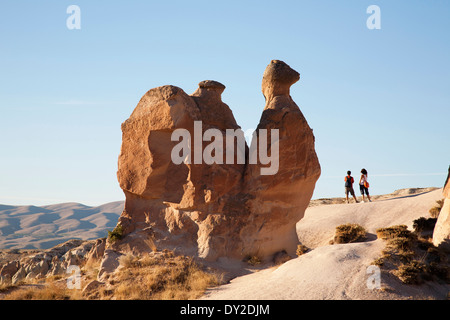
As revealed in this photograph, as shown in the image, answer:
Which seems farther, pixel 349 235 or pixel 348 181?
pixel 348 181

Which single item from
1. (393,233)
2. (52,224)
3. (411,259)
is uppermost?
(393,233)

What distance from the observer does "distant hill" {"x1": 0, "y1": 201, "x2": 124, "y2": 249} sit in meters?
110

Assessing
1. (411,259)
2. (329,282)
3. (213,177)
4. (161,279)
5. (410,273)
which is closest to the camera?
(329,282)

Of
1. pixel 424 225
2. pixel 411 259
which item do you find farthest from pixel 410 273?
pixel 424 225

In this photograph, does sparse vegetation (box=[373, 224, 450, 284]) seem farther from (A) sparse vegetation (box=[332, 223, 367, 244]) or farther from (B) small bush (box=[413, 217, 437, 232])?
(B) small bush (box=[413, 217, 437, 232])

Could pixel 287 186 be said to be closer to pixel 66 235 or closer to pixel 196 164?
pixel 196 164

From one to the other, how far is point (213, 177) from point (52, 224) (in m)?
135

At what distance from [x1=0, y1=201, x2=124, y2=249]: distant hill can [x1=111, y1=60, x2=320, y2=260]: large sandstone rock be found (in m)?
91.7

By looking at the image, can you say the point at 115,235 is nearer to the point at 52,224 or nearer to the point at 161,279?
the point at 161,279

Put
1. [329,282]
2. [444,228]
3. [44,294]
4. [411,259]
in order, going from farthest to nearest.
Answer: [44,294] → [444,228] → [411,259] → [329,282]

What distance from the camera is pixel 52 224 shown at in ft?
456

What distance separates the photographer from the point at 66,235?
396ft

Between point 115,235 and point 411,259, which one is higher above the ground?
point 115,235
